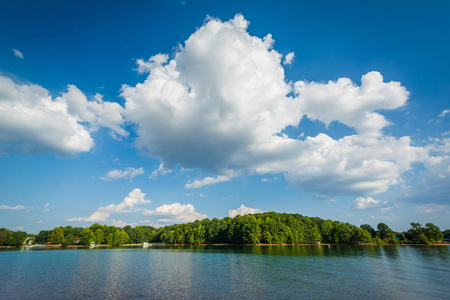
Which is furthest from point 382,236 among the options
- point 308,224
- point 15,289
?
point 15,289

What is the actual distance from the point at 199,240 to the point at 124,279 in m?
152

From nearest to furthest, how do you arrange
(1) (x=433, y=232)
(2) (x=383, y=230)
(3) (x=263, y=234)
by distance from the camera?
(3) (x=263, y=234) → (1) (x=433, y=232) → (2) (x=383, y=230)

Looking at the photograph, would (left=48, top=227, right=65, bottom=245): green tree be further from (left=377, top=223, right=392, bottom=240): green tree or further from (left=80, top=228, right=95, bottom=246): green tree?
(left=377, top=223, right=392, bottom=240): green tree

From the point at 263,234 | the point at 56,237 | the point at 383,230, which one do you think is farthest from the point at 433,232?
the point at 56,237

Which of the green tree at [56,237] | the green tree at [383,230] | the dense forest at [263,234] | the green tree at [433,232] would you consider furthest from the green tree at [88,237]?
the green tree at [433,232]

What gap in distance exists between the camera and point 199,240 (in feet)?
605

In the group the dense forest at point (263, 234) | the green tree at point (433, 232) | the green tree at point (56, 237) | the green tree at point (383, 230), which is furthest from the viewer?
the green tree at point (383, 230)

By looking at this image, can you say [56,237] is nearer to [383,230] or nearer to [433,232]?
[383,230]

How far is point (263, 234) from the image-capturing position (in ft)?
481

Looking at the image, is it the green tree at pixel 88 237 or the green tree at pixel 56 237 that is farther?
the green tree at pixel 88 237

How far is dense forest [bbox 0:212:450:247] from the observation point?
5891 inches

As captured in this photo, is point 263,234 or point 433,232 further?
point 433,232

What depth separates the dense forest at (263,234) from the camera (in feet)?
491

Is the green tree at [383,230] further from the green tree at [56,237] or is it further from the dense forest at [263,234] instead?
the green tree at [56,237]
